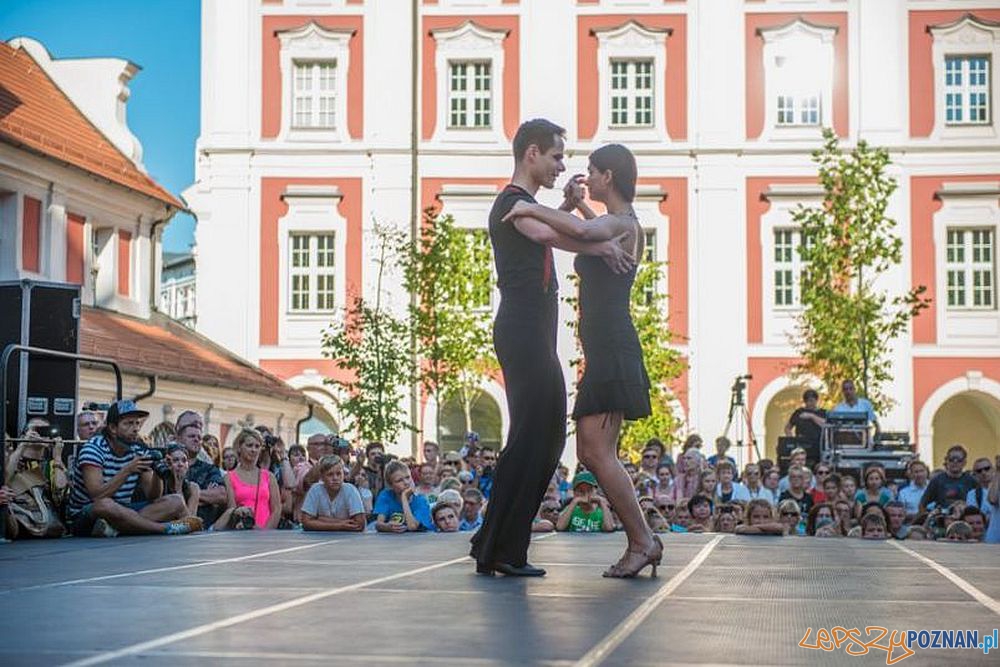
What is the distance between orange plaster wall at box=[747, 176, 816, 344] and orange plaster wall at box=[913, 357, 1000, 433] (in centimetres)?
417

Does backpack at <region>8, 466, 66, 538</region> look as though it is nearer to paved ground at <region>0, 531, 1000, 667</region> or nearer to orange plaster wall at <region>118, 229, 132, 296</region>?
paved ground at <region>0, 531, 1000, 667</region>

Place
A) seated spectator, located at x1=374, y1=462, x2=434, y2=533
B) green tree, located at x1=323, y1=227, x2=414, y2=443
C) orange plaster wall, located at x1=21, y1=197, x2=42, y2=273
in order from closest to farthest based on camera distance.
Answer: seated spectator, located at x1=374, y1=462, x2=434, y2=533, orange plaster wall, located at x1=21, y1=197, x2=42, y2=273, green tree, located at x1=323, y1=227, x2=414, y2=443

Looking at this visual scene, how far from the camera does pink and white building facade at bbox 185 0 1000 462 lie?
45219 mm

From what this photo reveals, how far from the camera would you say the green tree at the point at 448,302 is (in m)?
37.5

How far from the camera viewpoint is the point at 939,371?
44750mm

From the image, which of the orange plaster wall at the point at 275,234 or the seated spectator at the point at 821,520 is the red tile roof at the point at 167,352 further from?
the seated spectator at the point at 821,520

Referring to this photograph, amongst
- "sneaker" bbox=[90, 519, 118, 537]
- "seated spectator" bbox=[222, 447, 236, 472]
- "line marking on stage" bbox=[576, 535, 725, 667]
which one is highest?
"seated spectator" bbox=[222, 447, 236, 472]

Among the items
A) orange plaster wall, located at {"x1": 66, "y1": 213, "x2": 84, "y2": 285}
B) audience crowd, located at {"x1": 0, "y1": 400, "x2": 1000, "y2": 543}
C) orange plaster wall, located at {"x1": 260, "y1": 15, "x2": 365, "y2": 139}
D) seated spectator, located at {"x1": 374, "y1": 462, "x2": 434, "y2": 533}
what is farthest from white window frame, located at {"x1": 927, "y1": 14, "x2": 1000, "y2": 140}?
seated spectator, located at {"x1": 374, "y1": 462, "x2": 434, "y2": 533}

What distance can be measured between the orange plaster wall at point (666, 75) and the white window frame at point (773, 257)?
10.9 ft

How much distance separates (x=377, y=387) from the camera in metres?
35.1

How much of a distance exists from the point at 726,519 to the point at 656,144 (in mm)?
31086

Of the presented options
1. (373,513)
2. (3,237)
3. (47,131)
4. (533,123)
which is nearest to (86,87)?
(47,131)

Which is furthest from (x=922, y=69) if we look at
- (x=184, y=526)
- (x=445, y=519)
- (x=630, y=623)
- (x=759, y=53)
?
(x=630, y=623)

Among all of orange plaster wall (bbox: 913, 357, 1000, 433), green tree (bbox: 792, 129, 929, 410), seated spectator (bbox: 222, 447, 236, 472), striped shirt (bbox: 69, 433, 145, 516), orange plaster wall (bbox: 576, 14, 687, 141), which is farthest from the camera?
orange plaster wall (bbox: 576, 14, 687, 141)
